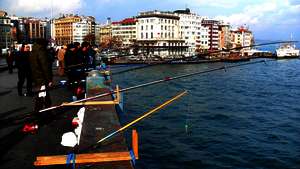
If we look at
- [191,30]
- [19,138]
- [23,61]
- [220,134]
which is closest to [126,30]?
[191,30]

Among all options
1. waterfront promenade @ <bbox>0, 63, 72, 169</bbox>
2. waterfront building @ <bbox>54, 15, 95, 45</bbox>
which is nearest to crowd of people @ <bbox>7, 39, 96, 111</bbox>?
→ waterfront promenade @ <bbox>0, 63, 72, 169</bbox>

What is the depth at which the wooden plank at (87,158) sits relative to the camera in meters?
5.78

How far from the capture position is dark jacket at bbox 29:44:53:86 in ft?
29.6

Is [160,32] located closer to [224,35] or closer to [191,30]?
[191,30]

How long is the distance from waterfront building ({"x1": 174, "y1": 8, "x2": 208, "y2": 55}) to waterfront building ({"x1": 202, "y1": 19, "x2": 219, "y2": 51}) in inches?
278

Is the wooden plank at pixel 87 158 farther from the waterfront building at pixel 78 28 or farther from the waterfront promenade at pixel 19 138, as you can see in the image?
the waterfront building at pixel 78 28

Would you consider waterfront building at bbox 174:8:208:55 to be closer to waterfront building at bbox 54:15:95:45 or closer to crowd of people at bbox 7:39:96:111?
waterfront building at bbox 54:15:95:45

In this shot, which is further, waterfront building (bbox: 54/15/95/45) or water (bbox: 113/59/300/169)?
waterfront building (bbox: 54/15/95/45)

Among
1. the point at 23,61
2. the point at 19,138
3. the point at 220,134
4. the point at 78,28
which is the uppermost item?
the point at 78,28

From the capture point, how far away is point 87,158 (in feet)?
19.3

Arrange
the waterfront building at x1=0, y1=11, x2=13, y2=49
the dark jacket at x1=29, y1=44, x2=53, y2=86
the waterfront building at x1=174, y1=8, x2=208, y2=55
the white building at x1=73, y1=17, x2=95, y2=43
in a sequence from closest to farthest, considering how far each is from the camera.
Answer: the dark jacket at x1=29, y1=44, x2=53, y2=86 → the waterfront building at x1=0, y1=11, x2=13, y2=49 → the waterfront building at x1=174, y1=8, x2=208, y2=55 → the white building at x1=73, y1=17, x2=95, y2=43

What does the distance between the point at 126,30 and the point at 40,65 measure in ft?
554

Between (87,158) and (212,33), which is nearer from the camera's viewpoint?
(87,158)

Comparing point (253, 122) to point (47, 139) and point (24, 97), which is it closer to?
point (24, 97)
